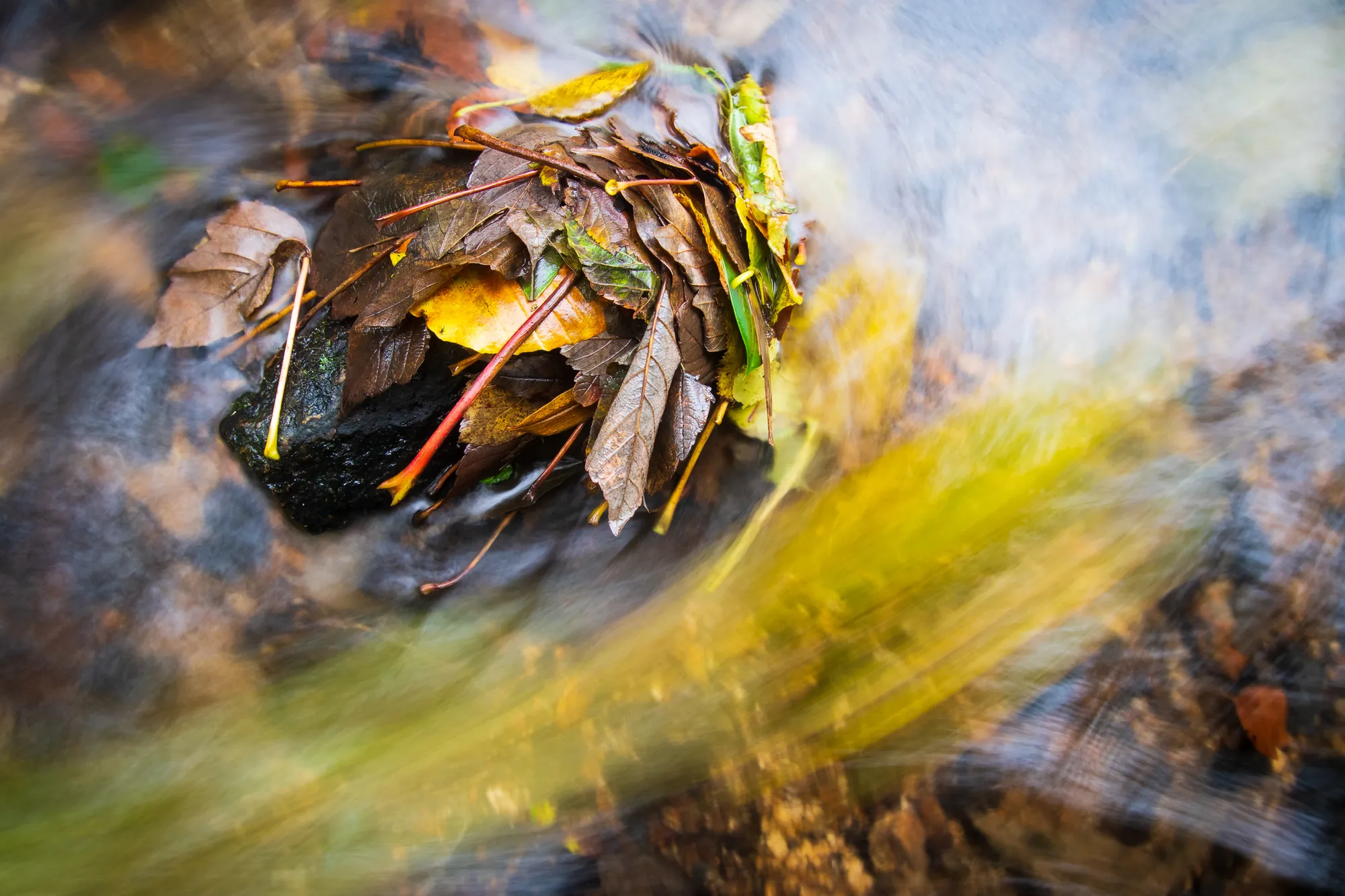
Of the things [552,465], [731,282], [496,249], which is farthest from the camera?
[552,465]

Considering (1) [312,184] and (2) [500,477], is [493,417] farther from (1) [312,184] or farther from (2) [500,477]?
(1) [312,184]

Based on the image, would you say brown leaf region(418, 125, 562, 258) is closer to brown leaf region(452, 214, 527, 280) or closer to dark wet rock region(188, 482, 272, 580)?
brown leaf region(452, 214, 527, 280)

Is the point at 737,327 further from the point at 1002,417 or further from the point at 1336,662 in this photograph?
the point at 1336,662

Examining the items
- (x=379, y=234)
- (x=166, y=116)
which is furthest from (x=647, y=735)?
(x=166, y=116)

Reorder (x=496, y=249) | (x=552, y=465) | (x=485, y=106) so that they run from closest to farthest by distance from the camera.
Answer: (x=496, y=249) < (x=552, y=465) < (x=485, y=106)

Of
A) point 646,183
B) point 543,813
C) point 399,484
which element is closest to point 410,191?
point 646,183

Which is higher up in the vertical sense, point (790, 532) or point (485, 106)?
point (485, 106)

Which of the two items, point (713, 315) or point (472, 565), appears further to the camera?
point (472, 565)
